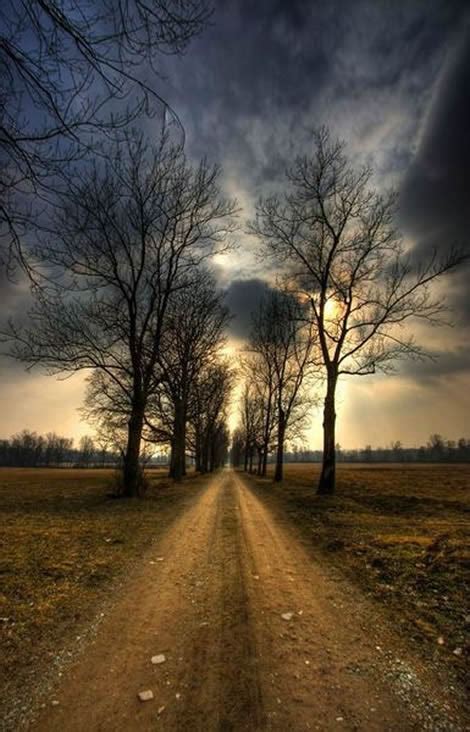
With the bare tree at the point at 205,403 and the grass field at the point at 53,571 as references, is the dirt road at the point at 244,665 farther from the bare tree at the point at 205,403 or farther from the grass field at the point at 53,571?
the bare tree at the point at 205,403

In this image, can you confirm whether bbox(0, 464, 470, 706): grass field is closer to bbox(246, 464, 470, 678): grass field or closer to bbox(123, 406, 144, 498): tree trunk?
bbox(246, 464, 470, 678): grass field

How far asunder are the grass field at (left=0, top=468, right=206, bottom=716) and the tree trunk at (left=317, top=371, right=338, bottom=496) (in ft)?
23.6

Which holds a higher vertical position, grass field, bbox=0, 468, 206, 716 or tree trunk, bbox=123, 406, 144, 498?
tree trunk, bbox=123, 406, 144, 498

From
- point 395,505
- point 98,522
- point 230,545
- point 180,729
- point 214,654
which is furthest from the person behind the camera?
point 395,505

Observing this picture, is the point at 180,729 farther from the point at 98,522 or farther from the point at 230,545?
the point at 98,522

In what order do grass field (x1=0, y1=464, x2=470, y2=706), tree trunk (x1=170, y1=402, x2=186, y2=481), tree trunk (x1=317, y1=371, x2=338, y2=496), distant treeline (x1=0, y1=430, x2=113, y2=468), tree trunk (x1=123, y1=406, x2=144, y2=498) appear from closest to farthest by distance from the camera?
1. grass field (x1=0, y1=464, x2=470, y2=706)
2. tree trunk (x1=123, y1=406, x2=144, y2=498)
3. tree trunk (x1=317, y1=371, x2=338, y2=496)
4. tree trunk (x1=170, y1=402, x2=186, y2=481)
5. distant treeline (x1=0, y1=430, x2=113, y2=468)

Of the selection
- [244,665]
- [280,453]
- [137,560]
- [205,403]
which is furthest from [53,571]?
[205,403]

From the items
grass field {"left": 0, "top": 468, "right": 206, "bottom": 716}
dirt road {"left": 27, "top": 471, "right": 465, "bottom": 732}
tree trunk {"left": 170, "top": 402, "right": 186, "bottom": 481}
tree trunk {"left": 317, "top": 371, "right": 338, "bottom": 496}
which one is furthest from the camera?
tree trunk {"left": 170, "top": 402, "right": 186, "bottom": 481}

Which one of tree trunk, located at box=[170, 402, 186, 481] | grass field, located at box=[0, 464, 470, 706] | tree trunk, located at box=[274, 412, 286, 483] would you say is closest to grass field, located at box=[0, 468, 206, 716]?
grass field, located at box=[0, 464, 470, 706]

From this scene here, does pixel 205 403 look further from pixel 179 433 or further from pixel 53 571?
pixel 53 571

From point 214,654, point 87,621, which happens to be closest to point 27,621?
point 87,621

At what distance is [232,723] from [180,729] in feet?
1.15

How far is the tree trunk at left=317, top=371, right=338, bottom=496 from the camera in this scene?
1533 cm

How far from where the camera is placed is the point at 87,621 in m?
4.03
